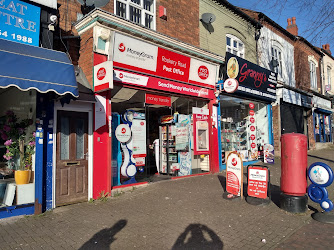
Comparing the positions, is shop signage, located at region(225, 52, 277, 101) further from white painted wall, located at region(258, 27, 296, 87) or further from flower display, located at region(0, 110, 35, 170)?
flower display, located at region(0, 110, 35, 170)

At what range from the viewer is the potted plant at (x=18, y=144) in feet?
19.3

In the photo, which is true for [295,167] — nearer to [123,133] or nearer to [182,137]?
[123,133]

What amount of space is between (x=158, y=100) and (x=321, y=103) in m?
17.3

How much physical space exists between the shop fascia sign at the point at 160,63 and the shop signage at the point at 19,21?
2.00 metres

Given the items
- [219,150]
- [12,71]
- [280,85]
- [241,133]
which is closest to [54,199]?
[12,71]

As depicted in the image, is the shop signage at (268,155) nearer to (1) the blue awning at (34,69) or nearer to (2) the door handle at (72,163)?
(2) the door handle at (72,163)

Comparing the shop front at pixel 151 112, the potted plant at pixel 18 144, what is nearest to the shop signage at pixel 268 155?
the shop front at pixel 151 112

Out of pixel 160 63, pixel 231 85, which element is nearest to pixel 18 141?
pixel 160 63

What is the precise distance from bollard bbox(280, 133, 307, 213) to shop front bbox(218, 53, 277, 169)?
4.81 m

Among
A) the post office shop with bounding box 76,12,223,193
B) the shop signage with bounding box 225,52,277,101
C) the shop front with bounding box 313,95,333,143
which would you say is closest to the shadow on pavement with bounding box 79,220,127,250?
the post office shop with bounding box 76,12,223,193

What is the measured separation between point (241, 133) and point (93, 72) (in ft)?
27.7

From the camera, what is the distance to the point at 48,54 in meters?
5.50

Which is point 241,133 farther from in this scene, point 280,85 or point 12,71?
point 12,71

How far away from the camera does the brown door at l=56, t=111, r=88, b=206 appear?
6227mm
